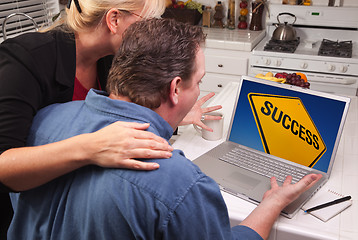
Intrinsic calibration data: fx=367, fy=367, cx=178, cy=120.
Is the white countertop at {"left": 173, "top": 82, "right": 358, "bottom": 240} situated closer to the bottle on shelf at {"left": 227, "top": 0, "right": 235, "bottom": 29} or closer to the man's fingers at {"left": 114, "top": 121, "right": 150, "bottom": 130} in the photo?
the man's fingers at {"left": 114, "top": 121, "right": 150, "bottom": 130}

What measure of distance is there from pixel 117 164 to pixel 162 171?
93 mm

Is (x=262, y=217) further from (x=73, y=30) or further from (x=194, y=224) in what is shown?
(x=73, y=30)

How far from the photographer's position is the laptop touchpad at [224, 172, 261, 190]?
121 centimetres

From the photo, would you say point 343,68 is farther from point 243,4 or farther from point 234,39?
point 243,4

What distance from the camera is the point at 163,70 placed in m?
0.81

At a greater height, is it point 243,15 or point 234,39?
point 243,15

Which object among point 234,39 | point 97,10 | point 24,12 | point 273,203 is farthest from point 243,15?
point 273,203

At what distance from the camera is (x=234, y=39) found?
133 inches

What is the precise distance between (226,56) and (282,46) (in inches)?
19.7

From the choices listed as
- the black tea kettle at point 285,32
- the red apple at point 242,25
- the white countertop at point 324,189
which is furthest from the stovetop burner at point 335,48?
the white countertop at point 324,189

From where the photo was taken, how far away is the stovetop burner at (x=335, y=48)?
3082 millimetres

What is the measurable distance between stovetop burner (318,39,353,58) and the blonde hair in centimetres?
226

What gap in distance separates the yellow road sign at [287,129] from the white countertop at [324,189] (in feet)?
0.41

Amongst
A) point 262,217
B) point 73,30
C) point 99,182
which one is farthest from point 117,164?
point 73,30
